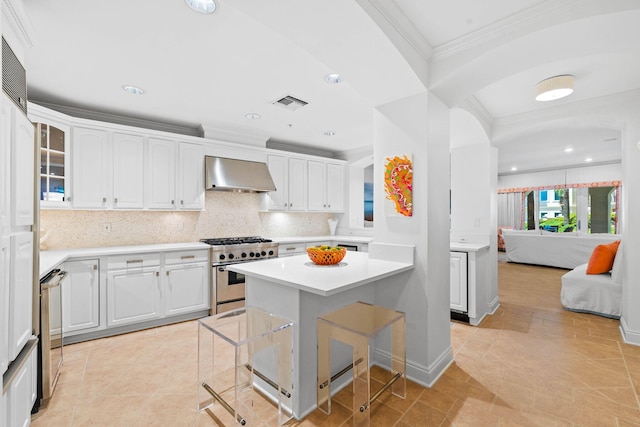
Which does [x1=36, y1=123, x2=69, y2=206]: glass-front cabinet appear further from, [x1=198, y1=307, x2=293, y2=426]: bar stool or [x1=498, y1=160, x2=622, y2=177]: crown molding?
[x1=498, y1=160, x2=622, y2=177]: crown molding

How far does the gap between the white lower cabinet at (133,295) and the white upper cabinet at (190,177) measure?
0.96 meters

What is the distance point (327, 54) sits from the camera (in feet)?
6.63

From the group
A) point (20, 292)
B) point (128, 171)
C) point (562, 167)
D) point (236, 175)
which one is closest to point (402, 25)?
point (20, 292)

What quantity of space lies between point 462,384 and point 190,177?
370 cm

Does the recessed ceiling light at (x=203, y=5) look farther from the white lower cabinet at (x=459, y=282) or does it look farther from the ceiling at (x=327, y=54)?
the white lower cabinet at (x=459, y=282)

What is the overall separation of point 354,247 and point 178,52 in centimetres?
356

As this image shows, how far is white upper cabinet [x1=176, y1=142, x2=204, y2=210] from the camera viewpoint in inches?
154

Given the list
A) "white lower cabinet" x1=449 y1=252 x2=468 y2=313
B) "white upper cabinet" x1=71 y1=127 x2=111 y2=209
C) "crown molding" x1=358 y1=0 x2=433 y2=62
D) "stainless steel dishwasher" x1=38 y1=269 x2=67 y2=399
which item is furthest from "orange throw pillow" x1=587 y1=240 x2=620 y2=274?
"white upper cabinet" x1=71 y1=127 x2=111 y2=209

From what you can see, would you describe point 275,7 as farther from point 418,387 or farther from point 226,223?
point 226,223

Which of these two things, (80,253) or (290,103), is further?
(290,103)

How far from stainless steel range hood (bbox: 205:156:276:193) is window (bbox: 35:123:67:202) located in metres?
1.48

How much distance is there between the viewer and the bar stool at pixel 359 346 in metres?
1.75

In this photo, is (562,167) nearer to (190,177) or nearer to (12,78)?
(190,177)

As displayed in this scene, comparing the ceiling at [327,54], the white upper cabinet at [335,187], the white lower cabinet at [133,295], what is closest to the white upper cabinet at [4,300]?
the ceiling at [327,54]
